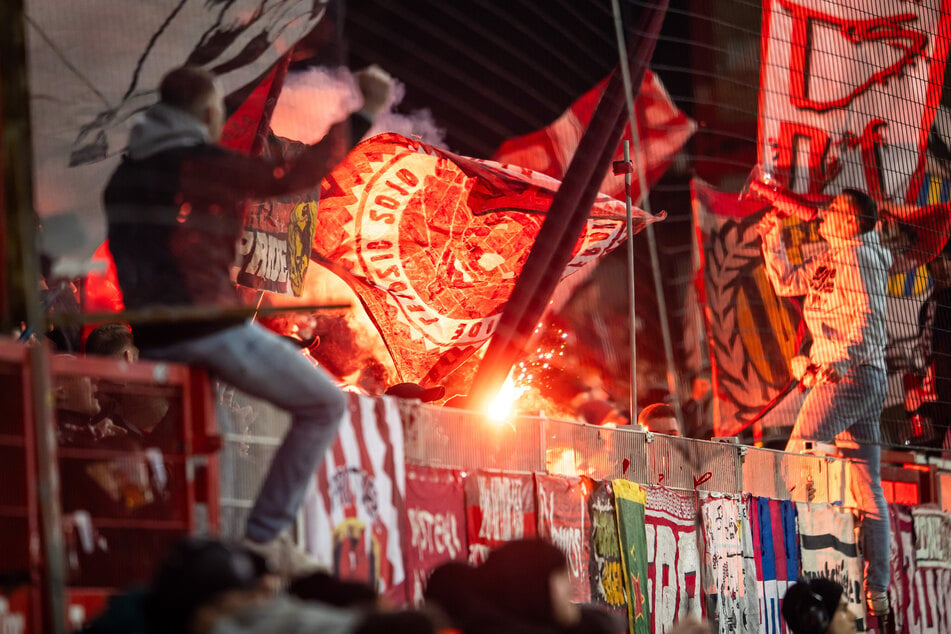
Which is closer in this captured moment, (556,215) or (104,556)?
(104,556)

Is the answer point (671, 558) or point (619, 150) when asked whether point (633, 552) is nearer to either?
point (671, 558)

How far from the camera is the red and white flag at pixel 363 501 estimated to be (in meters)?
5.27

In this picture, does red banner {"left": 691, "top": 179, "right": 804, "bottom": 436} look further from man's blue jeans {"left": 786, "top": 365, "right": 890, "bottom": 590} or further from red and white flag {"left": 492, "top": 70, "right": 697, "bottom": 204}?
red and white flag {"left": 492, "top": 70, "right": 697, "bottom": 204}

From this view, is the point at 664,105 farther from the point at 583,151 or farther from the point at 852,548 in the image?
the point at 852,548

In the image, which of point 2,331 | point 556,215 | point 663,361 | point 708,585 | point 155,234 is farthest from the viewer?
point 663,361

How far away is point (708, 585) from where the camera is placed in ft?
26.8

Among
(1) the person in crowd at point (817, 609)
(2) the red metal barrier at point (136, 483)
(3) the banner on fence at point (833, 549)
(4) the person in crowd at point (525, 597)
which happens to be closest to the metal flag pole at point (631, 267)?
(3) the banner on fence at point (833, 549)

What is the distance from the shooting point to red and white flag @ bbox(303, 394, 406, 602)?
527cm

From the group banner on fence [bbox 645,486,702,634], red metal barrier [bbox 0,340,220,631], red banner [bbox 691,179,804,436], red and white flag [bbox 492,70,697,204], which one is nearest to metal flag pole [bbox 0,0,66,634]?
Result: red metal barrier [bbox 0,340,220,631]

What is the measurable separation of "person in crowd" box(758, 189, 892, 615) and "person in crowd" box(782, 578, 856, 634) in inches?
100

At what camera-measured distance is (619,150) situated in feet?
38.2

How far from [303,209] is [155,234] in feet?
12.5

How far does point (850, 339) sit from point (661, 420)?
137cm

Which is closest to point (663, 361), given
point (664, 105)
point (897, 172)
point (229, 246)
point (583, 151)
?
point (664, 105)
